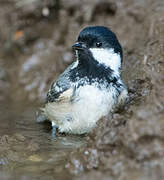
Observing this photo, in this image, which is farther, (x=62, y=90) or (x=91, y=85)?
(x=62, y=90)

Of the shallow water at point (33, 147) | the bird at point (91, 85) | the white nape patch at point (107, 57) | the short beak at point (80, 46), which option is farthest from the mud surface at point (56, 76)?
Result: the short beak at point (80, 46)

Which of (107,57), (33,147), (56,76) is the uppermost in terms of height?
(107,57)

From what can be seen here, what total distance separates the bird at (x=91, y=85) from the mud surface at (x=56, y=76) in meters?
0.32

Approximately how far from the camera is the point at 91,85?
4613 millimetres

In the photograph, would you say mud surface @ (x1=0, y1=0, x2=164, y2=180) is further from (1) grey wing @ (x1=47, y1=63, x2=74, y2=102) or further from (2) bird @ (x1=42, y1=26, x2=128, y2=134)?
(1) grey wing @ (x1=47, y1=63, x2=74, y2=102)

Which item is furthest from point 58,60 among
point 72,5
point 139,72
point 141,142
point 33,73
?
point 141,142

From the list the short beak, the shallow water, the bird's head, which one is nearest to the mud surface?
the shallow water

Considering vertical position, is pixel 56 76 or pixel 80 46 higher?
pixel 80 46

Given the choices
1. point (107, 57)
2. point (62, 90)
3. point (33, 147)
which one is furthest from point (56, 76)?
point (33, 147)

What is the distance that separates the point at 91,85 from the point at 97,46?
0.60 metres

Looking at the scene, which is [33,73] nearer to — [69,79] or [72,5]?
[72,5]

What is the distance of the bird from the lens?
4.61 metres

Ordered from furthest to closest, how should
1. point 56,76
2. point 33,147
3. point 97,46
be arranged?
point 56,76
point 97,46
point 33,147

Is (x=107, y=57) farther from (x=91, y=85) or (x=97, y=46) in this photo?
(x=91, y=85)
